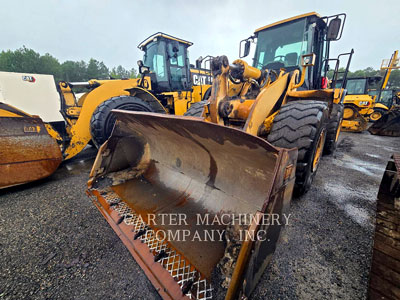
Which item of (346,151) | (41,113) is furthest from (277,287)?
(346,151)

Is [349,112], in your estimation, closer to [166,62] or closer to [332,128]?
[332,128]

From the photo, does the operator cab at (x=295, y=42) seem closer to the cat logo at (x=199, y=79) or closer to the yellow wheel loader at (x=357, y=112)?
the cat logo at (x=199, y=79)

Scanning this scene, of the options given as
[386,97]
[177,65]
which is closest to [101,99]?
[177,65]

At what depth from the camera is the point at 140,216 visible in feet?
5.30

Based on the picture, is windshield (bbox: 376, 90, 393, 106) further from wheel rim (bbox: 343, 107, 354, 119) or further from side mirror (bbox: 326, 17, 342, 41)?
side mirror (bbox: 326, 17, 342, 41)

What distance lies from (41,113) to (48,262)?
3233 mm

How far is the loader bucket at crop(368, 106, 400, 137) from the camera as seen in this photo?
713 cm

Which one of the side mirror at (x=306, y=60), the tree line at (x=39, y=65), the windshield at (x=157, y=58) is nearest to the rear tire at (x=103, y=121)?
the windshield at (x=157, y=58)

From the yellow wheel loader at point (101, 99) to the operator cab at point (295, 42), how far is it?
8.33 feet

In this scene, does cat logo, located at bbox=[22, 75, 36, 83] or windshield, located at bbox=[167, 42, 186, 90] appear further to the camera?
windshield, located at bbox=[167, 42, 186, 90]

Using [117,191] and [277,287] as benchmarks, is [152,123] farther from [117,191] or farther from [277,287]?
[277,287]

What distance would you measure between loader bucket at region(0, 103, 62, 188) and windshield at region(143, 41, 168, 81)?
3954mm

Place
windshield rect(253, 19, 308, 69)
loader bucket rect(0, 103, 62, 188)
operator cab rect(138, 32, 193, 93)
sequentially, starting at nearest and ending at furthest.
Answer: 1. loader bucket rect(0, 103, 62, 188)
2. windshield rect(253, 19, 308, 69)
3. operator cab rect(138, 32, 193, 93)

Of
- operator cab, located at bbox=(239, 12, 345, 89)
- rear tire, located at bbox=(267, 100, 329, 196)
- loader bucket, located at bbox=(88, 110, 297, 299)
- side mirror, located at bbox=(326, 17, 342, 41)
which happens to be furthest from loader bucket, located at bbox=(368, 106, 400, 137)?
loader bucket, located at bbox=(88, 110, 297, 299)
